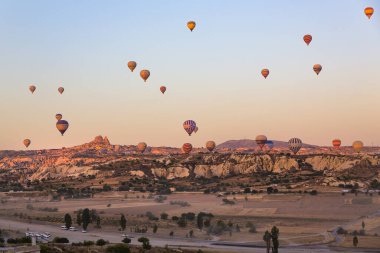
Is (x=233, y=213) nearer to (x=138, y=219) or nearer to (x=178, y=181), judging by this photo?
(x=138, y=219)

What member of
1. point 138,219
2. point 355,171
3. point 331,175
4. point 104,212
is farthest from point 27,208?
point 355,171

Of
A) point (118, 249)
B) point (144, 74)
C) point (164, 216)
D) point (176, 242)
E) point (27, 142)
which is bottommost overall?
point (176, 242)

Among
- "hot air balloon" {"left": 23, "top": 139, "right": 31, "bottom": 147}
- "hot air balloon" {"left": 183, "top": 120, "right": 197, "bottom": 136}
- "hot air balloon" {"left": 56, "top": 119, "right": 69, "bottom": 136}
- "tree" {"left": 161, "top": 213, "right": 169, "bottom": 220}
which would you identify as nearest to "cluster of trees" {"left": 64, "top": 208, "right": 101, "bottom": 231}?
"tree" {"left": 161, "top": 213, "right": 169, "bottom": 220}

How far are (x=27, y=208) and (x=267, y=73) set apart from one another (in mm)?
52439

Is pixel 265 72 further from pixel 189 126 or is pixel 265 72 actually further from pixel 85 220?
pixel 85 220

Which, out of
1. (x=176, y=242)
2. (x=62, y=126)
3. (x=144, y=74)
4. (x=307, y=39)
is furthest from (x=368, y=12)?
(x=62, y=126)

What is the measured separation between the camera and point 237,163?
15550cm

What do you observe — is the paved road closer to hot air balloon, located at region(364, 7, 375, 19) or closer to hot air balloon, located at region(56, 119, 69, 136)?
hot air balloon, located at region(364, 7, 375, 19)

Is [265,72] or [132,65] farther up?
[132,65]

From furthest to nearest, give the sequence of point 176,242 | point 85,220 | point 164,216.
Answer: point 164,216 < point 85,220 < point 176,242

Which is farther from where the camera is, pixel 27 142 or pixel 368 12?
pixel 27 142

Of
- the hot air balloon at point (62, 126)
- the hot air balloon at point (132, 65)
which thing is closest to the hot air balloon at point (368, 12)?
the hot air balloon at point (132, 65)

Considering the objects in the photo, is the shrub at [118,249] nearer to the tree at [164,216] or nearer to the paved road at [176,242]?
the paved road at [176,242]

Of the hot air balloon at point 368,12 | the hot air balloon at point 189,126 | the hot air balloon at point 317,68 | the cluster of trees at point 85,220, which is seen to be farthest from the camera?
the hot air balloon at point 189,126
